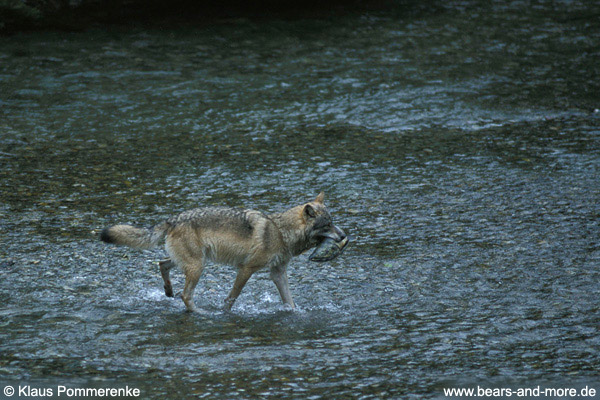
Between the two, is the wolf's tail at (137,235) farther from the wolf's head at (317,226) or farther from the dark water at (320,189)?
the wolf's head at (317,226)

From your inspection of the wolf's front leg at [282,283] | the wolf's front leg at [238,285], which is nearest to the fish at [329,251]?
the wolf's front leg at [282,283]

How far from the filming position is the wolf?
820 cm

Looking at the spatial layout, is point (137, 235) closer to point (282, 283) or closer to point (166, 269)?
point (166, 269)

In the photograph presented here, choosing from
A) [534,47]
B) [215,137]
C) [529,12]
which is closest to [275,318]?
[215,137]

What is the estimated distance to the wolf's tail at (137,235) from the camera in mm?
8120

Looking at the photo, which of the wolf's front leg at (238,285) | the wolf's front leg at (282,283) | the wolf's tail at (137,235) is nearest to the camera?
the wolf's tail at (137,235)

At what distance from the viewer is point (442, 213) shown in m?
11.1

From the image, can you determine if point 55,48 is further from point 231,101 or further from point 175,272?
point 175,272

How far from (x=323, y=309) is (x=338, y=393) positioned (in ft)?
6.93

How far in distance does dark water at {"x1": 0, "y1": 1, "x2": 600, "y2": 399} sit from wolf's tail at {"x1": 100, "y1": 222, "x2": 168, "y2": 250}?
0.69 m

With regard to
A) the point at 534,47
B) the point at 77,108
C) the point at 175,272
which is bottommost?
the point at 175,272

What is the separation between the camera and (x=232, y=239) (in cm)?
830

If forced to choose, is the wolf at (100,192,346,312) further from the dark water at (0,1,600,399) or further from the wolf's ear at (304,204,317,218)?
the dark water at (0,1,600,399)

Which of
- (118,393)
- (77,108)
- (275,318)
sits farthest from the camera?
(77,108)
